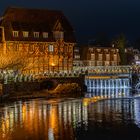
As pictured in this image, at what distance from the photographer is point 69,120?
51.6 m

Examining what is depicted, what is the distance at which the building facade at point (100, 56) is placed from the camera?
13462cm

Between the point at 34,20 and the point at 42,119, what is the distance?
57.4 meters

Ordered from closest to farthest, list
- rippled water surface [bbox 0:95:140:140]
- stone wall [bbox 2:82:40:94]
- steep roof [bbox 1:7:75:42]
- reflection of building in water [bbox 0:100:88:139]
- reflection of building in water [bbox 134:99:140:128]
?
1. rippled water surface [bbox 0:95:140:140]
2. reflection of building in water [bbox 0:100:88:139]
3. reflection of building in water [bbox 134:99:140:128]
4. stone wall [bbox 2:82:40:94]
5. steep roof [bbox 1:7:75:42]

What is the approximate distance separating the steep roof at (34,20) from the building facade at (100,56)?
25965 millimetres

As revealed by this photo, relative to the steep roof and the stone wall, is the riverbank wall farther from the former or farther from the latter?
the steep roof

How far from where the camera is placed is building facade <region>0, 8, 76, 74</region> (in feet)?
329

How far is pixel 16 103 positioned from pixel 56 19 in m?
41.4

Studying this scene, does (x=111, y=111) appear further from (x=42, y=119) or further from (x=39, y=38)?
(x=39, y=38)

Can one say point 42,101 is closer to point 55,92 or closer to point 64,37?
point 55,92

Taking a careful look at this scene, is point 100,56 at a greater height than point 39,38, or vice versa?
point 39,38

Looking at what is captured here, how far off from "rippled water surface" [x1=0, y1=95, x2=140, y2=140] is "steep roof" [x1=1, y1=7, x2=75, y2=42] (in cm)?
3449

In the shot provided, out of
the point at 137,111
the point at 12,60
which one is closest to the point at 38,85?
the point at 12,60

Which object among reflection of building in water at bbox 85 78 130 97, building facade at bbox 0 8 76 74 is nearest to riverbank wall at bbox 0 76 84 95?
building facade at bbox 0 8 76 74

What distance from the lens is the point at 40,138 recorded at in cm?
4112
